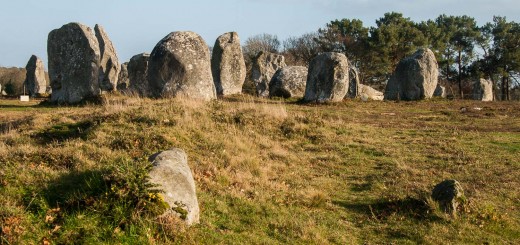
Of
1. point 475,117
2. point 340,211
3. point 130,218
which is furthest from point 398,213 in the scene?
point 475,117

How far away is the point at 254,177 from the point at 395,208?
2.78m

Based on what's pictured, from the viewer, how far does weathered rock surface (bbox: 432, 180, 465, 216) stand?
8.91 meters

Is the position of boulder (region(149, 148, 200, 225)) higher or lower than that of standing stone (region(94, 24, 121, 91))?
lower

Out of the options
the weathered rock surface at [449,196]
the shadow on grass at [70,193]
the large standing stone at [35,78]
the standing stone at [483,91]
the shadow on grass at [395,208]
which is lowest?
the shadow on grass at [395,208]

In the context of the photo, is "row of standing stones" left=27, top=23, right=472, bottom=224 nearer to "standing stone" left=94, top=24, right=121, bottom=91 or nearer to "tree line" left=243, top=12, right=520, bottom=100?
"standing stone" left=94, top=24, right=121, bottom=91

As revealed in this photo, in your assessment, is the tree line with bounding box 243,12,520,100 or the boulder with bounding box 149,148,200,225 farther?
the tree line with bounding box 243,12,520,100

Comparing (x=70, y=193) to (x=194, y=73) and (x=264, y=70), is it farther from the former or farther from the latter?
(x=264, y=70)

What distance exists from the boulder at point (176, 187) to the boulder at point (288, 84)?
2076 cm

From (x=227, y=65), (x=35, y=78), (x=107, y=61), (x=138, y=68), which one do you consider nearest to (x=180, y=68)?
(x=138, y=68)

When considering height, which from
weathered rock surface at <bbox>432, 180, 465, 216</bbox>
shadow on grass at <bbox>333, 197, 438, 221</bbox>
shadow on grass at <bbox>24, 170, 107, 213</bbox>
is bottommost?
shadow on grass at <bbox>333, 197, 438, 221</bbox>

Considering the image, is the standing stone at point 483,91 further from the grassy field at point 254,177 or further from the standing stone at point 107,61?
the standing stone at point 107,61

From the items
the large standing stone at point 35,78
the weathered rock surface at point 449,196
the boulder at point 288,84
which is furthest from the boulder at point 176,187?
the large standing stone at point 35,78

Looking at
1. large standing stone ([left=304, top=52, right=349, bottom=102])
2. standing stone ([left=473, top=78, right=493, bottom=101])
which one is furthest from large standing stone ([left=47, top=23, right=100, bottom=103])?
standing stone ([left=473, top=78, right=493, bottom=101])

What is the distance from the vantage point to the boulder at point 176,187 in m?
6.74
